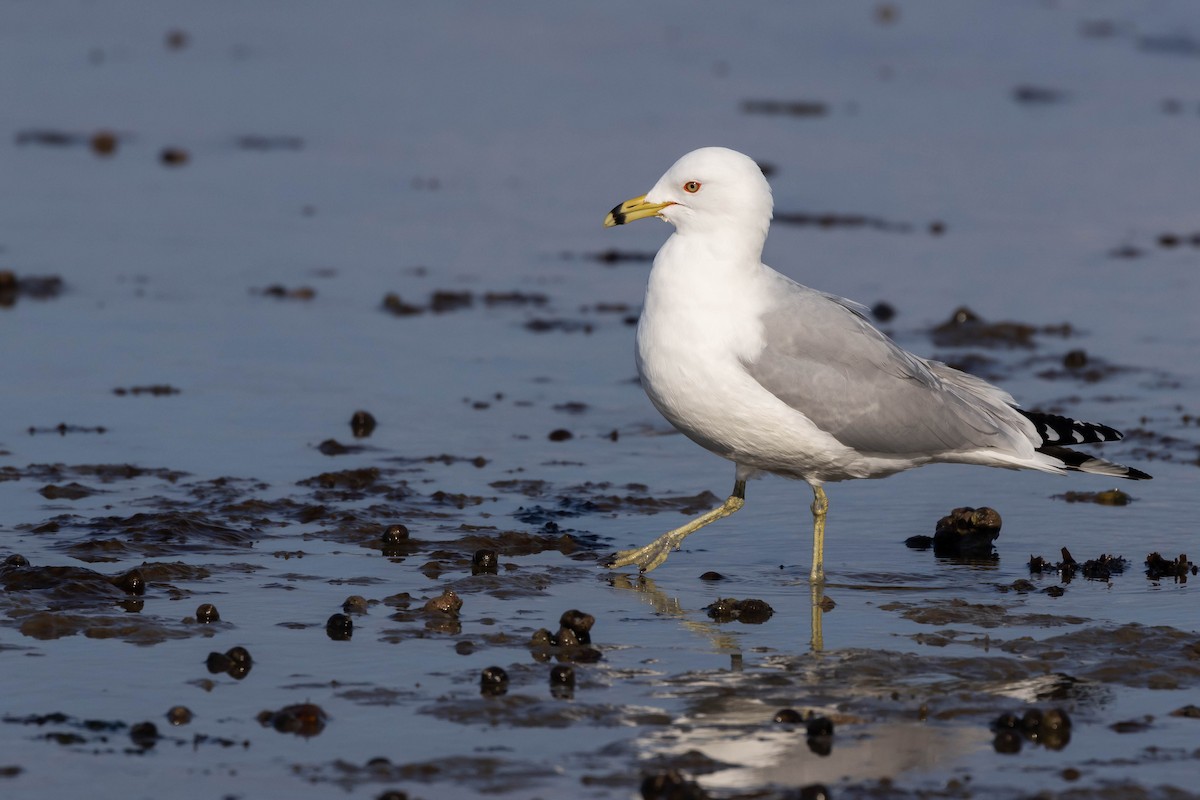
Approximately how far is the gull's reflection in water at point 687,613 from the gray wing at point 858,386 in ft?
2.86

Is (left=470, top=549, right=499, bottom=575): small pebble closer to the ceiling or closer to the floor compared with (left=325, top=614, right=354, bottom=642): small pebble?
closer to the ceiling

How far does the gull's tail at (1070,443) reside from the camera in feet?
31.7

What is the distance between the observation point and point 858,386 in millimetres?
9180

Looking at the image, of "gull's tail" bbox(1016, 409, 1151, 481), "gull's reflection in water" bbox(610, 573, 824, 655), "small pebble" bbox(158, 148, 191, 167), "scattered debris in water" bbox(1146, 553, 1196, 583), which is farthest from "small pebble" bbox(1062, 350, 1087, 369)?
"small pebble" bbox(158, 148, 191, 167)

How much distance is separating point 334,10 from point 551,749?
86.2 feet

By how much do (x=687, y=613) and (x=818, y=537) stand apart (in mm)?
1011

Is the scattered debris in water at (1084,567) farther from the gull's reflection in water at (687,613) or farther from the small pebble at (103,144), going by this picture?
the small pebble at (103,144)

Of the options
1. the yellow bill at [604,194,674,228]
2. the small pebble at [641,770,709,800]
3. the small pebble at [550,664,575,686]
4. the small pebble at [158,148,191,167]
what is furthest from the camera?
the small pebble at [158,148,191,167]

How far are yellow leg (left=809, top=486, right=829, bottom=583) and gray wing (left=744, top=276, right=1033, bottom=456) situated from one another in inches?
12.7

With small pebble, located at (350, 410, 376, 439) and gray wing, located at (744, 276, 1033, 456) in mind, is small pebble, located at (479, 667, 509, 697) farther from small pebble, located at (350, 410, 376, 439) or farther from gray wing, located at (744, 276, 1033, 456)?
small pebble, located at (350, 410, 376, 439)

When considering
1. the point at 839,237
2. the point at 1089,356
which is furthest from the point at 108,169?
the point at 1089,356

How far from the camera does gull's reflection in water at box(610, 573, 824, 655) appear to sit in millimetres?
7910

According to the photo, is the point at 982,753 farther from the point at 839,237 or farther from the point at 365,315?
the point at 839,237

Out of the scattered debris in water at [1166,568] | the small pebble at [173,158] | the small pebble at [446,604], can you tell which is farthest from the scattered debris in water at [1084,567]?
the small pebble at [173,158]
